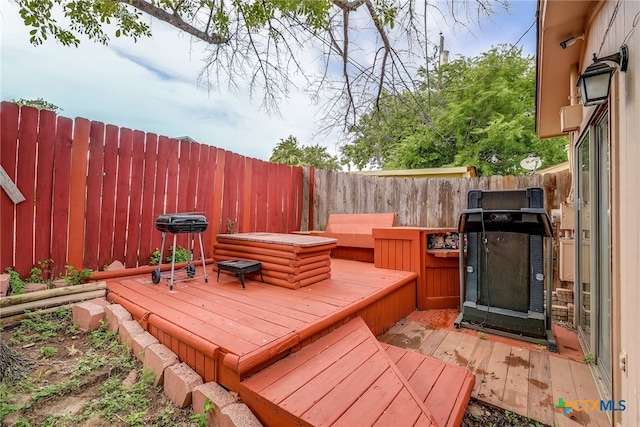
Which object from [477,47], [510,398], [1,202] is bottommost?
[510,398]

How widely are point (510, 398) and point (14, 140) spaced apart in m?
4.82

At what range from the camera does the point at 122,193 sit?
139 inches

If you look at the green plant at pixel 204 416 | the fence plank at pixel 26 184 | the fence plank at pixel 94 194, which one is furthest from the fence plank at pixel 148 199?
the green plant at pixel 204 416

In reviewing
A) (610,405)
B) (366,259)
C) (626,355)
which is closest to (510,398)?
(610,405)

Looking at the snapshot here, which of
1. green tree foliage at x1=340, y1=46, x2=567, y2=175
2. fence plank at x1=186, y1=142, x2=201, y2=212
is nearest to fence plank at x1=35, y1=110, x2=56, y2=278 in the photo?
fence plank at x1=186, y1=142, x2=201, y2=212

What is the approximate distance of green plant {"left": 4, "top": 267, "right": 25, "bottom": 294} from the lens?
262 centimetres

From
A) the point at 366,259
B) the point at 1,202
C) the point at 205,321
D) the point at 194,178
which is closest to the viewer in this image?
the point at 205,321

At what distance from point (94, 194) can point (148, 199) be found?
0.58 metres

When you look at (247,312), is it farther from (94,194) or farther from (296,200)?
(296,200)

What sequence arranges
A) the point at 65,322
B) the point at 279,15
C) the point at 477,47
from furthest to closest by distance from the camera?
1. the point at 279,15
2. the point at 477,47
3. the point at 65,322

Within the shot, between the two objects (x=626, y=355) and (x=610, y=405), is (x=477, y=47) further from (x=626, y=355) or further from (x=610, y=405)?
(x=610, y=405)

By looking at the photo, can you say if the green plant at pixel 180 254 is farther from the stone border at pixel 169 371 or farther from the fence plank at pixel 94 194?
the stone border at pixel 169 371

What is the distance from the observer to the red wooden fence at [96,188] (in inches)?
111

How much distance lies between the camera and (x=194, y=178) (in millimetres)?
4262
